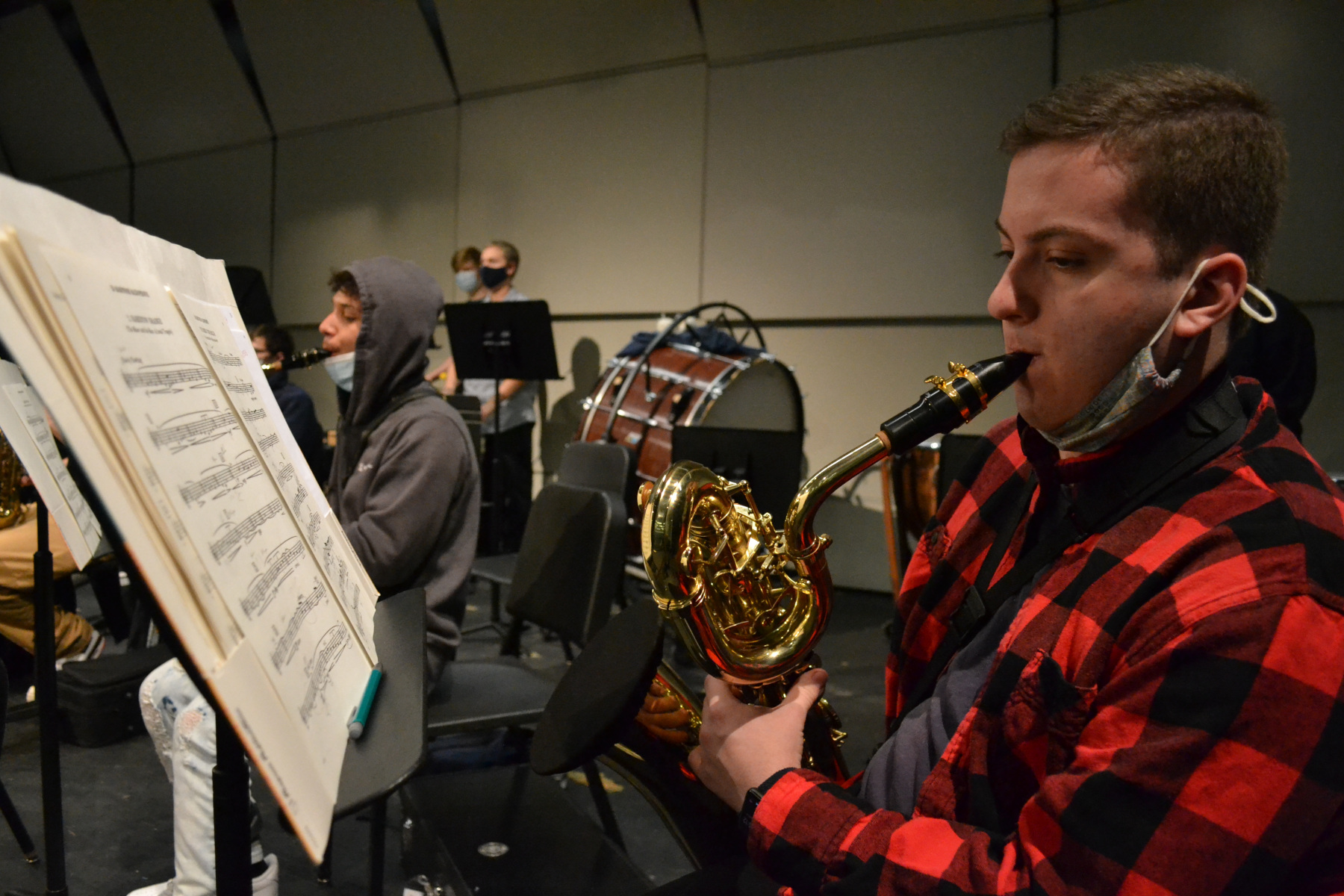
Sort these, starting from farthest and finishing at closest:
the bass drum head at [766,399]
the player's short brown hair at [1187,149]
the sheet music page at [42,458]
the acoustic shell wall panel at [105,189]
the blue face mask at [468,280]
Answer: the acoustic shell wall panel at [105,189]
the blue face mask at [468,280]
the bass drum head at [766,399]
the sheet music page at [42,458]
the player's short brown hair at [1187,149]

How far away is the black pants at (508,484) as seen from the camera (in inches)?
202

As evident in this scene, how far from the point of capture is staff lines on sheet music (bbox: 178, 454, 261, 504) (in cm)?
68

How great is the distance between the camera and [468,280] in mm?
5789

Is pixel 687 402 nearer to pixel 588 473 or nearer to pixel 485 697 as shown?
pixel 588 473

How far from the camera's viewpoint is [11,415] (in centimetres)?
154

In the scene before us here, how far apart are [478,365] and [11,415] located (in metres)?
3.13

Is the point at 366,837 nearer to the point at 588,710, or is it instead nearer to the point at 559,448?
the point at 588,710

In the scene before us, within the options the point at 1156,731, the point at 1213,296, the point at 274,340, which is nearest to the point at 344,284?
the point at 274,340

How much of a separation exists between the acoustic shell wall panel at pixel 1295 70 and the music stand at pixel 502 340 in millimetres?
3096

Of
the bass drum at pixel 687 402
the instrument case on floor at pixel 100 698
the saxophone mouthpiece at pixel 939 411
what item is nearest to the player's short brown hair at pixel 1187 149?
the saxophone mouthpiece at pixel 939 411

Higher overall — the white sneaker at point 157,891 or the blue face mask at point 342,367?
the blue face mask at point 342,367

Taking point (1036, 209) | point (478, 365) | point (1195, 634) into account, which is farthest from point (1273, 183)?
point (478, 365)

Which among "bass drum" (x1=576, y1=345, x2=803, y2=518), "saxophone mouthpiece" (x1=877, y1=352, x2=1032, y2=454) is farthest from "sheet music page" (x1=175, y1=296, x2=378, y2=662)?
"bass drum" (x1=576, y1=345, x2=803, y2=518)

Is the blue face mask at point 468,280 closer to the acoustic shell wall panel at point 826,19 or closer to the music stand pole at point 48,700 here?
the acoustic shell wall panel at point 826,19
